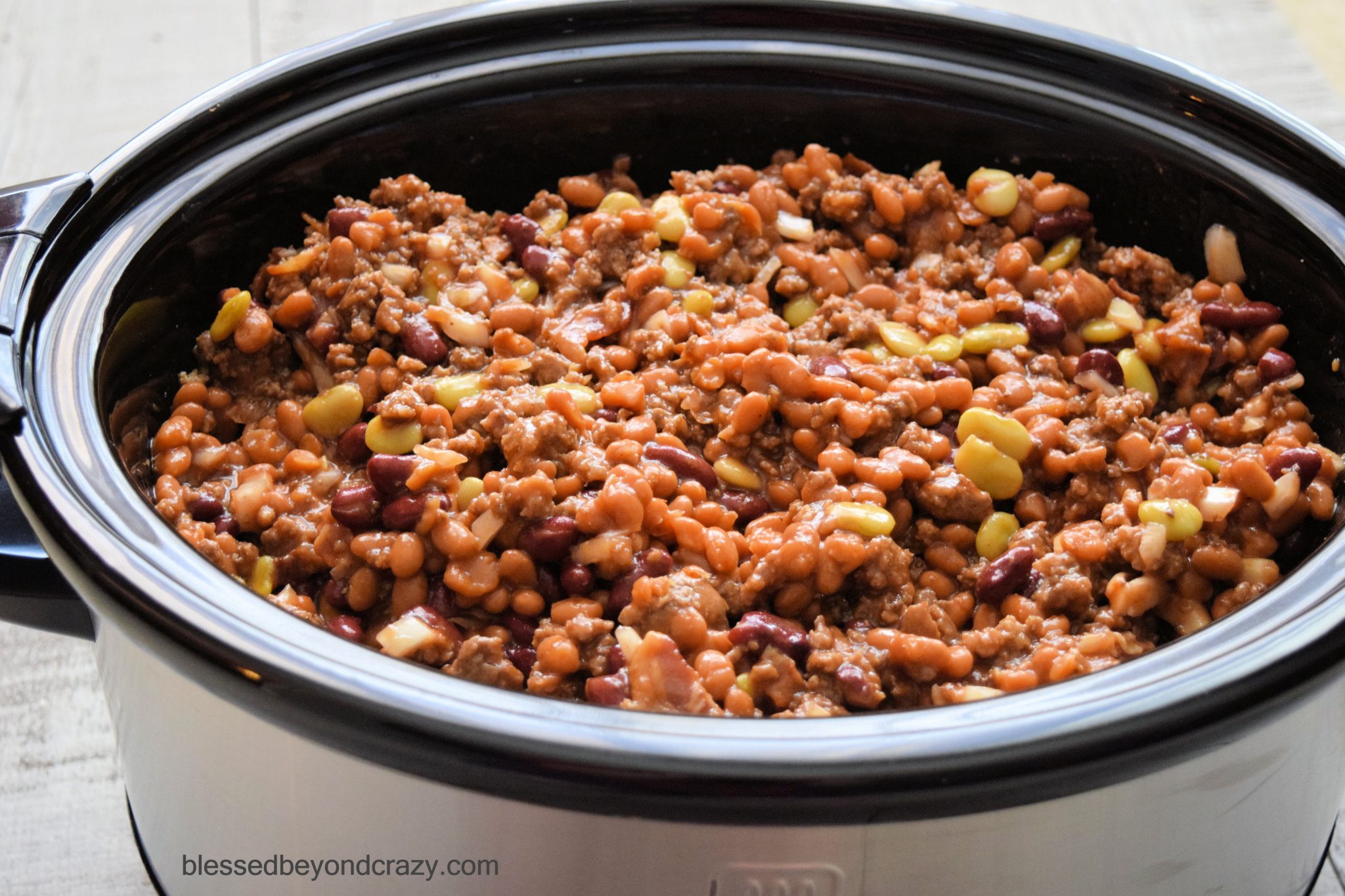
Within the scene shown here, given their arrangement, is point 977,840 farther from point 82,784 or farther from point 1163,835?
point 82,784

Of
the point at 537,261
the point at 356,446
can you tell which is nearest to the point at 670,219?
the point at 537,261

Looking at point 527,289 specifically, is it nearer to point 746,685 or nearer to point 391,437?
point 391,437

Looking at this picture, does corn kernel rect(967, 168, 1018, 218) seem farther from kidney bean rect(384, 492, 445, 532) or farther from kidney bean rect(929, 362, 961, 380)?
kidney bean rect(384, 492, 445, 532)

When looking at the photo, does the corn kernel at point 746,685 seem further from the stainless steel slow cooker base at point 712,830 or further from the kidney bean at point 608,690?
the stainless steel slow cooker base at point 712,830

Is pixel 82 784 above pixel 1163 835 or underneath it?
underneath

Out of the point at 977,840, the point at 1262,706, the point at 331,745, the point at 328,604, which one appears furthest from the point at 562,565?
the point at 1262,706

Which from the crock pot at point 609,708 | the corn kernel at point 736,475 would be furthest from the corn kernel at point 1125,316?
the corn kernel at point 736,475
